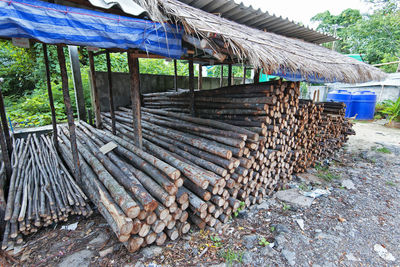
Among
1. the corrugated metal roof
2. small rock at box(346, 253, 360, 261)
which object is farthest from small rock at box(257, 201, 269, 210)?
the corrugated metal roof

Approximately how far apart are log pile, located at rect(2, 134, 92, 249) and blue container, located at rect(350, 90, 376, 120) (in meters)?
15.5

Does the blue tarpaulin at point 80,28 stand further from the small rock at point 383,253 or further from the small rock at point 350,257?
the small rock at point 383,253

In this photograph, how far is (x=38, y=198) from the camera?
3225 millimetres

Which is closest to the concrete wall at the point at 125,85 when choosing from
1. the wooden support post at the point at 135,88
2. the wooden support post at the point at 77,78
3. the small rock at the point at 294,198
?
the wooden support post at the point at 77,78

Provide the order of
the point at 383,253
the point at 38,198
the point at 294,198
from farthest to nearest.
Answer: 1. the point at 294,198
2. the point at 38,198
3. the point at 383,253

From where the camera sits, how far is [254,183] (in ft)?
12.6

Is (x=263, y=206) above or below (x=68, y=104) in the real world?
below

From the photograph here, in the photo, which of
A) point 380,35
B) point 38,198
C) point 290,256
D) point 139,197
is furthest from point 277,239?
point 380,35

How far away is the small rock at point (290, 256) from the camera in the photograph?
268 cm

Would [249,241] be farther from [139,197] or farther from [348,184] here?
[348,184]

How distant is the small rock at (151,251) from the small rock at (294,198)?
2.75 metres

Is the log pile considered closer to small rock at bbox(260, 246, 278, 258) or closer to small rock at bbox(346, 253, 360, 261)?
small rock at bbox(260, 246, 278, 258)

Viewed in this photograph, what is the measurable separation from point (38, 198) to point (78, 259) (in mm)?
1316

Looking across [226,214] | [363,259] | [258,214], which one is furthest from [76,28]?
[363,259]
